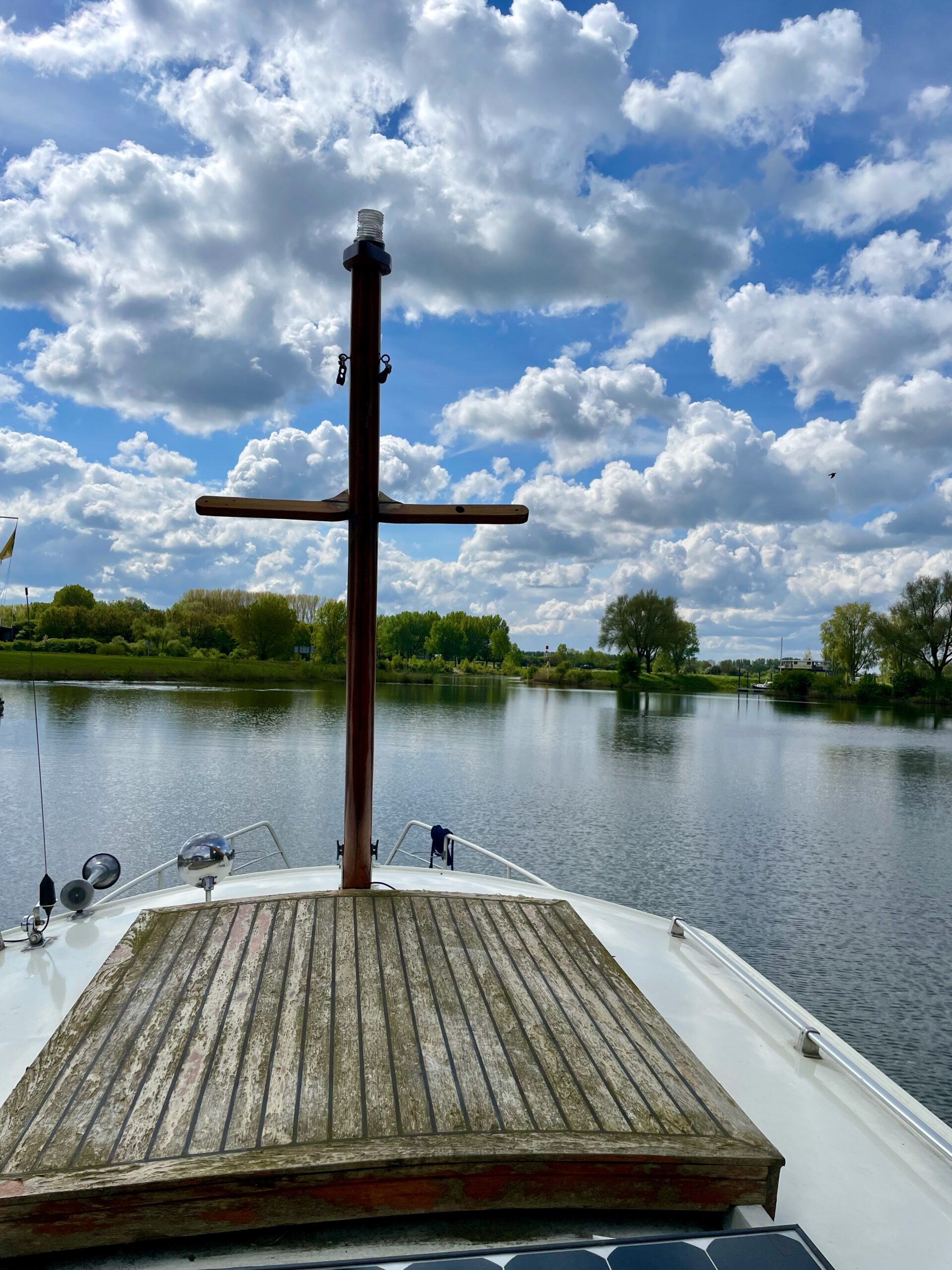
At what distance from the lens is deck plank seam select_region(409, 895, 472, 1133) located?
1.81 metres

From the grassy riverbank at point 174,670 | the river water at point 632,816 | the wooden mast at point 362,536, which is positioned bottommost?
the river water at point 632,816

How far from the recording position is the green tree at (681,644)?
199 ft

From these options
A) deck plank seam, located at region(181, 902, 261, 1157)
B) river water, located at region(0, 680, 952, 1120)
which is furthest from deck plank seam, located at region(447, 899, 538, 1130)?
river water, located at region(0, 680, 952, 1120)

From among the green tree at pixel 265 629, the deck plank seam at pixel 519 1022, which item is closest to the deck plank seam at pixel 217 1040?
the deck plank seam at pixel 519 1022

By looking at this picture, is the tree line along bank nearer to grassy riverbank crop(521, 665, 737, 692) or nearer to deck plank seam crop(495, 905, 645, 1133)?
grassy riverbank crop(521, 665, 737, 692)

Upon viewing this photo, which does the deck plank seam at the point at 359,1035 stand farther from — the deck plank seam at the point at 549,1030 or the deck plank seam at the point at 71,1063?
the deck plank seam at the point at 71,1063

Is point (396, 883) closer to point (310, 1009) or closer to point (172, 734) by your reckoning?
point (310, 1009)

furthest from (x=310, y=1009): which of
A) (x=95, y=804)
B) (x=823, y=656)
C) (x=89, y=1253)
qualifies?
(x=823, y=656)

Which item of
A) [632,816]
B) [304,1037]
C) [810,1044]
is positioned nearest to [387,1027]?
[304,1037]

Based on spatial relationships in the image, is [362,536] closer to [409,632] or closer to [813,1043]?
[813,1043]

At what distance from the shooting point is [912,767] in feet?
70.3

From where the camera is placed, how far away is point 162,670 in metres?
46.2

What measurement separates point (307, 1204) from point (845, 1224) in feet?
4.20

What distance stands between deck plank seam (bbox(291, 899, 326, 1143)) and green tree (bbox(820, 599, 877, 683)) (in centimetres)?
6157
